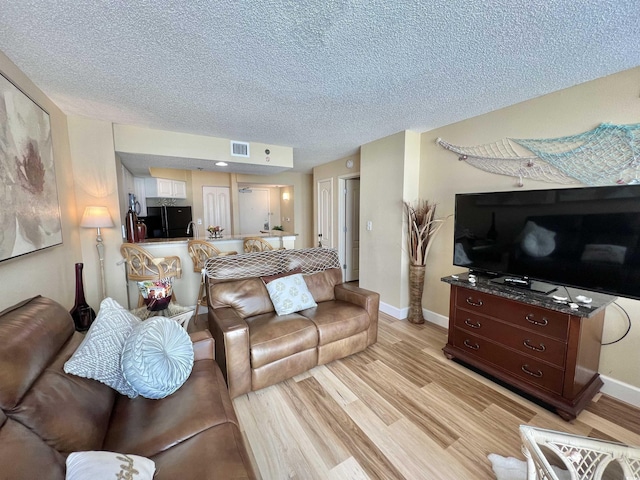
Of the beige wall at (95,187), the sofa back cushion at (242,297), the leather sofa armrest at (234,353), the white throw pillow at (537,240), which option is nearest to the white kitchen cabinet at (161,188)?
the beige wall at (95,187)

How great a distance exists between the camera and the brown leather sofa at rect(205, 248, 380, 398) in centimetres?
194

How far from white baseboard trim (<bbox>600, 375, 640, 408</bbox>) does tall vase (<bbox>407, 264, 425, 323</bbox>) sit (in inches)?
61.8

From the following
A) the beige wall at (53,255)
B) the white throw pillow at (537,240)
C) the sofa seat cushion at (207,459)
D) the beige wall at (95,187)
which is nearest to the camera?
the sofa seat cushion at (207,459)

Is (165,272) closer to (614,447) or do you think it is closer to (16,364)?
(16,364)

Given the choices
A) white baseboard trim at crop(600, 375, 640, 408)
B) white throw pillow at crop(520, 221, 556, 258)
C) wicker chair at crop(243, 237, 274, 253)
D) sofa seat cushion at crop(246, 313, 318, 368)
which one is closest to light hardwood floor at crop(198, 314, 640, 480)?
white baseboard trim at crop(600, 375, 640, 408)

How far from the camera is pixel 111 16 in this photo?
132cm

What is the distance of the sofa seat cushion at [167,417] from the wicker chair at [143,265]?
183 cm

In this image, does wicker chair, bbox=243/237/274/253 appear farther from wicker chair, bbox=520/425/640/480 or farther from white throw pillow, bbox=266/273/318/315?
wicker chair, bbox=520/425/640/480

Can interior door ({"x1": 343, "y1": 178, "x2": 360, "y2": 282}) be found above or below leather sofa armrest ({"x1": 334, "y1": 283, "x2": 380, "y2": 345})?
above

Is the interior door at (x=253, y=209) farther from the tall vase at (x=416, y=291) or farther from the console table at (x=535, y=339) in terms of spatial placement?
the console table at (x=535, y=339)

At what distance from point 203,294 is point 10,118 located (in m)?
2.13

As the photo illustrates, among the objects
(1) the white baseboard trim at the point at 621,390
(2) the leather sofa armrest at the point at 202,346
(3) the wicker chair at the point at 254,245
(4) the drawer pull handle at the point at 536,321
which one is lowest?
(1) the white baseboard trim at the point at 621,390

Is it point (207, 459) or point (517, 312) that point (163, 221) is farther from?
point (517, 312)

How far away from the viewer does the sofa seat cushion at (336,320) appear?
228 centimetres
